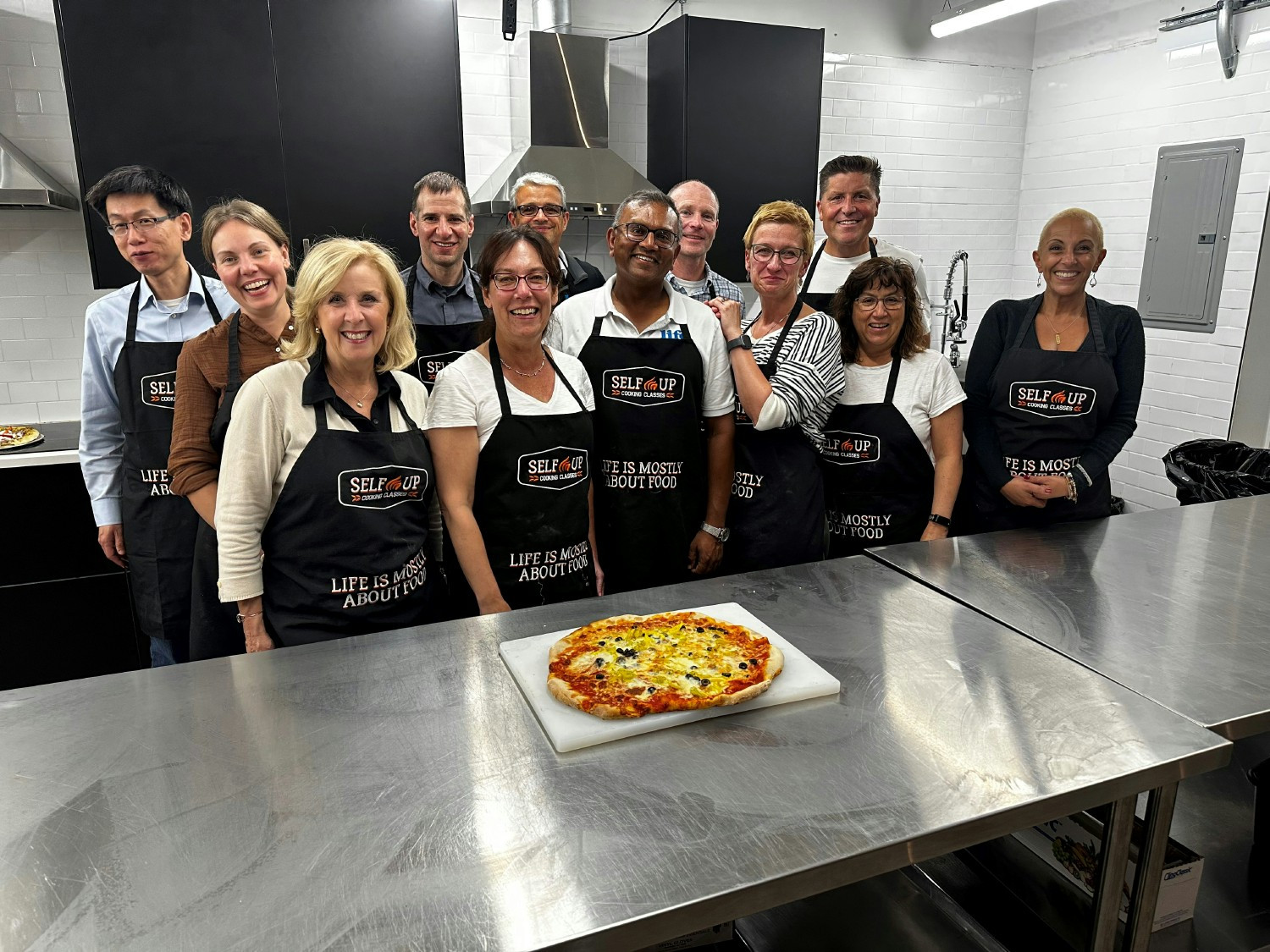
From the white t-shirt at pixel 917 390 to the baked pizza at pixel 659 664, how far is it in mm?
1208

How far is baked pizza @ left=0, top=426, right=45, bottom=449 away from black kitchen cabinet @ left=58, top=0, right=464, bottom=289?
68 cm

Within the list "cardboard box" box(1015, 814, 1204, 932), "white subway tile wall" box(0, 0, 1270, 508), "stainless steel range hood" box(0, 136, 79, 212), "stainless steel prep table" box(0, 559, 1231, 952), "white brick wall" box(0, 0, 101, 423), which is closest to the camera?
"stainless steel prep table" box(0, 559, 1231, 952)

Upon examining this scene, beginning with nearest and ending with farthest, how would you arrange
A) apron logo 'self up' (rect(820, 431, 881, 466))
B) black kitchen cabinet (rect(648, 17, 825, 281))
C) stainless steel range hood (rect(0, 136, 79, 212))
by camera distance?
apron logo 'self up' (rect(820, 431, 881, 466)), stainless steel range hood (rect(0, 136, 79, 212)), black kitchen cabinet (rect(648, 17, 825, 281))

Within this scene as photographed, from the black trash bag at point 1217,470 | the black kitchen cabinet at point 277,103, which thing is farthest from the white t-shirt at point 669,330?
the black trash bag at point 1217,470

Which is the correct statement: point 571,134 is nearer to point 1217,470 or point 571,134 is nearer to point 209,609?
point 209,609

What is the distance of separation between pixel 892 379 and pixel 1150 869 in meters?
1.48

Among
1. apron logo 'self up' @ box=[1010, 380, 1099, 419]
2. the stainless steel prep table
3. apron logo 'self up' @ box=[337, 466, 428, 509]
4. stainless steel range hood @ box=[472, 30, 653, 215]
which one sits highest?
stainless steel range hood @ box=[472, 30, 653, 215]

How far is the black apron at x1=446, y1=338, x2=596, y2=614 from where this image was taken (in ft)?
6.99

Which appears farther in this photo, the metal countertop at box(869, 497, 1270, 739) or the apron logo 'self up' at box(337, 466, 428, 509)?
the apron logo 'self up' at box(337, 466, 428, 509)

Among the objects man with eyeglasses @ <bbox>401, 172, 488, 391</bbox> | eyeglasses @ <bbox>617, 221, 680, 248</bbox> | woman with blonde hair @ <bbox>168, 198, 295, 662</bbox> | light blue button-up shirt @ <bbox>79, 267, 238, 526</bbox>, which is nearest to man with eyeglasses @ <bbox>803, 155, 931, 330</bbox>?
eyeglasses @ <bbox>617, 221, 680, 248</bbox>

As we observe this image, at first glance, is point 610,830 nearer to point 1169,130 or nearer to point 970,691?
point 970,691

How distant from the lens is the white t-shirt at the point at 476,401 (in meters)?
2.08

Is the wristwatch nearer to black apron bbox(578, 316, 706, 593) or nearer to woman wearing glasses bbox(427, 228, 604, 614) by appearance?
black apron bbox(578, 316, 706, 593)

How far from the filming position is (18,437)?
3443 mm
